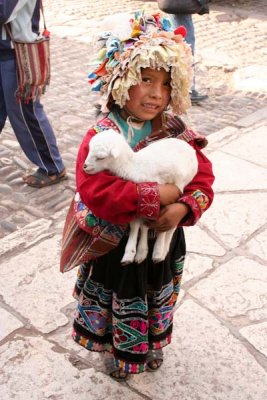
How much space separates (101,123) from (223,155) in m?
2.91

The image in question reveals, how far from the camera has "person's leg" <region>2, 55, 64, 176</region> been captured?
383 cm

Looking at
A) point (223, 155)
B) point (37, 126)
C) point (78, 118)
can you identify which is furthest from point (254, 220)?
point (78, 118)

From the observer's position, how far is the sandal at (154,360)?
104 inches

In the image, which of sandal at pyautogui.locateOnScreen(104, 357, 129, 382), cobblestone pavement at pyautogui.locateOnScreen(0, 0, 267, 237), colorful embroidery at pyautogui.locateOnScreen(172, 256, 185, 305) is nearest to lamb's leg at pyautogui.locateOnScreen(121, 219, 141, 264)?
colorful embroidery at pyautogui.locateOnScreen(172, 256, 185, 305)

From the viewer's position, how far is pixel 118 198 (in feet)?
6.13

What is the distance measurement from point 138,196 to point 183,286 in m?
1.47

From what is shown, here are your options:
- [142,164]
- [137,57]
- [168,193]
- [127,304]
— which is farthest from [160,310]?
[137,57]

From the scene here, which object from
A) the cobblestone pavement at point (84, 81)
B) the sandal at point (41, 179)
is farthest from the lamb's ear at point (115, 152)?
the sandal at point (41, 179)

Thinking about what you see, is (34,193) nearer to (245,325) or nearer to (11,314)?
(11,314)

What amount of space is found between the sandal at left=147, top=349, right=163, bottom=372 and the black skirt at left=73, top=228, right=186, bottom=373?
0.75 ft

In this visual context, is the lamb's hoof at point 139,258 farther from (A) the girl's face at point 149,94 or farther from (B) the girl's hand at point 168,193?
(A) the girl's face at point 149,94

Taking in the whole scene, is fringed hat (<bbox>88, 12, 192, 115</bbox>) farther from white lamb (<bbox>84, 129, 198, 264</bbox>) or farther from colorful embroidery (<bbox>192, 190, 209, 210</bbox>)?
colorful embroidery (<bbox>192, 190, 209, 210</bbox>)

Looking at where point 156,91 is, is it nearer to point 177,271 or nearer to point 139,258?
point 139,258

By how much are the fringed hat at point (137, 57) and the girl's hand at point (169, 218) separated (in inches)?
17.1
